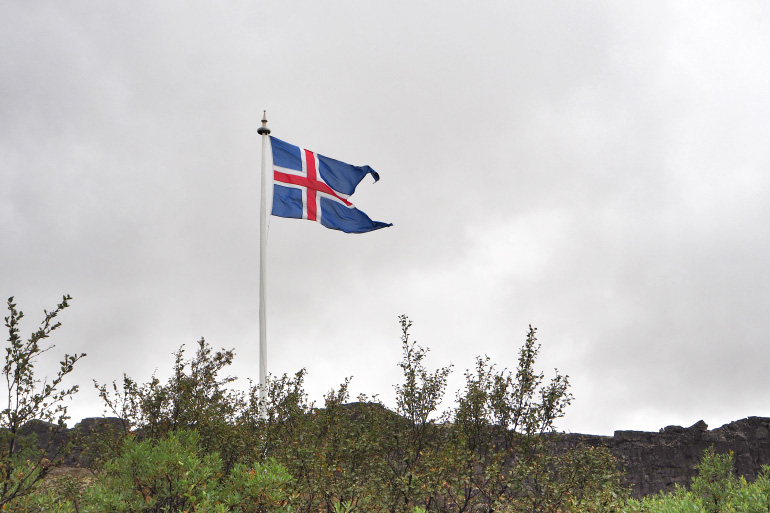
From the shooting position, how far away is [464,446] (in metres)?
8.80

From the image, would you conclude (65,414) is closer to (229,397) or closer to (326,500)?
(326,500)

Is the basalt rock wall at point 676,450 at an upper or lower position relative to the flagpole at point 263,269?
lower

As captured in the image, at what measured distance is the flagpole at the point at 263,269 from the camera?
12281 mm

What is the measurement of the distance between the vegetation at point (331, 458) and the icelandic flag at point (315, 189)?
5.38 metres

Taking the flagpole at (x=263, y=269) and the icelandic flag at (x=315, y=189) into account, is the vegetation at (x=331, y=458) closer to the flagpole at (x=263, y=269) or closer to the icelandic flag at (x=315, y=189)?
the flagpole at (x=263, y=269)

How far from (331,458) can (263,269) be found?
675 centimetres

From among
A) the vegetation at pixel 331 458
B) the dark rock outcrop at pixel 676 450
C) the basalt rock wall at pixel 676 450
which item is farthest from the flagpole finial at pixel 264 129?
the dark rock outcrop at pixel 676 450

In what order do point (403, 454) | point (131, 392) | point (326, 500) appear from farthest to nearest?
point (131, 392) → point (403, 454) → point (326, 500)

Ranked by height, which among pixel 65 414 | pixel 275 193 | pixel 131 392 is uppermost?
pixel 275 193

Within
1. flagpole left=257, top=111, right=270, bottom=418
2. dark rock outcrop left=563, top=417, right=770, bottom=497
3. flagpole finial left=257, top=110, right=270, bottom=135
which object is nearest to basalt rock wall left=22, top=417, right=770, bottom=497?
dark rock outcrop left=563, top=417, right=770, bottom=497

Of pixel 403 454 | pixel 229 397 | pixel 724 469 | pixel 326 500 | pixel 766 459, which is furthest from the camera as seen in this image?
pixel 766 459

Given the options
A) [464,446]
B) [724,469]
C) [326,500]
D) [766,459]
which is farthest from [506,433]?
[766,459]

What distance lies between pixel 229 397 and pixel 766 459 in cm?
1942

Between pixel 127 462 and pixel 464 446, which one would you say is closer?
pixel 127 462
